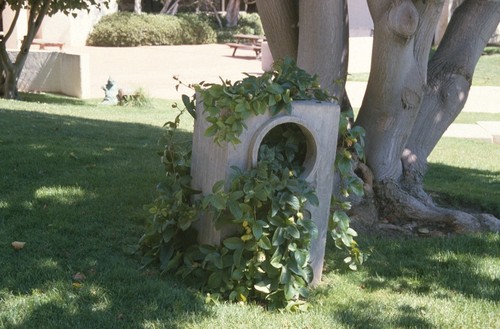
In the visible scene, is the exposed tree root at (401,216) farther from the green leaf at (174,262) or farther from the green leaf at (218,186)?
the green leaf at (218,186)

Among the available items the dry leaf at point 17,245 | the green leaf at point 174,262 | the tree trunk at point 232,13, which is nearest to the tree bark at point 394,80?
the green leaf at point 174,262

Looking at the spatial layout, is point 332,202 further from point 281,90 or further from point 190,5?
point 190,5

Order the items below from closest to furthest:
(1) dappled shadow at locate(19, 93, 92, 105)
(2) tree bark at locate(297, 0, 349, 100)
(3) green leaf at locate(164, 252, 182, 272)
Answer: (3) green leaf at locate(164, 252, 182, 272)
(2) tree bark at locate(297, 0, 349, 100)
(1) dappled shadow at locate(19, 93, 92, 105)

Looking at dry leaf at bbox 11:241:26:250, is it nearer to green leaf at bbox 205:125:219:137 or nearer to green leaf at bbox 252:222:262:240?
green leaf at bbox 205:125:219:137

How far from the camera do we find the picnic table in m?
32.3

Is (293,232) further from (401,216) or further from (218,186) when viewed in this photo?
(401,216)

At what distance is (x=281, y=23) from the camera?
20.6 ft

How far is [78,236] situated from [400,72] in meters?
2.71

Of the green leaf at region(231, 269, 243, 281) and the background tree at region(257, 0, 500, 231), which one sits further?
the background tree at region(257, 0, 500, 231)

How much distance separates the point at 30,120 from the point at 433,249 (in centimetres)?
658

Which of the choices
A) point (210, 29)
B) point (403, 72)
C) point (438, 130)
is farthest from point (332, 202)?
point (210, 29)

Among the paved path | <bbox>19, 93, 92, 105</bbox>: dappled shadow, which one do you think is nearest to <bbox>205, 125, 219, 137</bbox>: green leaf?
the paved path

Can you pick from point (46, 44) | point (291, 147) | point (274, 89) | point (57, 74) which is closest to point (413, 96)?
point (291, 147)

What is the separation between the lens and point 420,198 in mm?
6438
